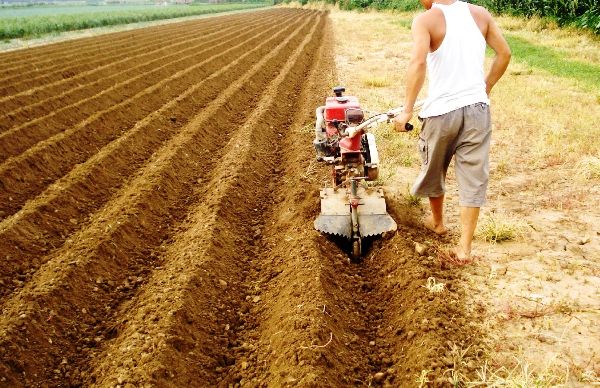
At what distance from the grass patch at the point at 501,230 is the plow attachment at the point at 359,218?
2.73 feet

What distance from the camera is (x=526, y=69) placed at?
38.9 ft

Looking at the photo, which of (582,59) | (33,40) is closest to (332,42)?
(582,59)

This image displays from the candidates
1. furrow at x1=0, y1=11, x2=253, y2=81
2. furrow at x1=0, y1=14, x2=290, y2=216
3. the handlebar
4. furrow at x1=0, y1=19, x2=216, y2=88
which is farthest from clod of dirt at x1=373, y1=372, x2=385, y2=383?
furrow at x1=0, y1=11, x2=253, y2=81

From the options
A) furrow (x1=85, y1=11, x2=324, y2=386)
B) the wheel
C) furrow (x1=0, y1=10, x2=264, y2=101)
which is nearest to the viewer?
furrow (x1=85, y1=11, x2=324, y2=386)

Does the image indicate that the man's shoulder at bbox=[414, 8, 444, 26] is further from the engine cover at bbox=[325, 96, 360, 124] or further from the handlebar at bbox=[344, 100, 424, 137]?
the engine cover at bbox=[325, 96, 360, 124]

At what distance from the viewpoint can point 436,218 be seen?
15.2 feet

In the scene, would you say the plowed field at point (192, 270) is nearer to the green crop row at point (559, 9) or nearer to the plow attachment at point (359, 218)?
the plow attachment at point (359, 218)

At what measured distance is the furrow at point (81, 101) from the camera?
7.92 meters

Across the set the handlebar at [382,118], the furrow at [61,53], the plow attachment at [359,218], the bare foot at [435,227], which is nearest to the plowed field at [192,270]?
the plow attachment at [359,218]

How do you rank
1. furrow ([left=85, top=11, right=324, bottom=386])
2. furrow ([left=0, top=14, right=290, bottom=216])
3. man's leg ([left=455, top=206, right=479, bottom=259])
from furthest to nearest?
furrow ([left=0, top=14, right=290, bottom=216])
man's leg ([left=455, top=206, right=479, bottom=259])
furrow ([left=85, top=11, right=324, bottom=386])

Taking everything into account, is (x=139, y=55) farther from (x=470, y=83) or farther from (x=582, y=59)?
(x=470, y=83)

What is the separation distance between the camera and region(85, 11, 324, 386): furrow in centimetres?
322

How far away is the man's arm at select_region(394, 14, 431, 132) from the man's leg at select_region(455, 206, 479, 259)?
82cm

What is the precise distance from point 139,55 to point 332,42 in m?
7.50
